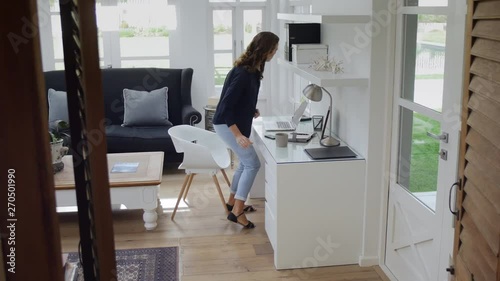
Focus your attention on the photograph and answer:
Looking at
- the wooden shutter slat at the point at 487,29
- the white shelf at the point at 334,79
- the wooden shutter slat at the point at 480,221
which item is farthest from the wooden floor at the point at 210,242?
the wooden shutter slat at the point at 487,29

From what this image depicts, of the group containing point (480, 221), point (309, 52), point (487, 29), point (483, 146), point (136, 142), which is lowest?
A: point (136, 142)

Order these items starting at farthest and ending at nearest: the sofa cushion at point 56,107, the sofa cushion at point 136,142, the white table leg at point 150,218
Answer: the sofa cushion at point 136,142 < the sofa cushion at point 56,107 < the white table leg at point 150,218

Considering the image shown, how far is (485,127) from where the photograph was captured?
1593mm

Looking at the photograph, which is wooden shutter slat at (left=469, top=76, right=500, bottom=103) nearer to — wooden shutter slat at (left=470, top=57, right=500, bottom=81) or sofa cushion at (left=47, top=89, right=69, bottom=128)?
wooden shutter slat at (left=470, top=57, right=500, bottom=81)

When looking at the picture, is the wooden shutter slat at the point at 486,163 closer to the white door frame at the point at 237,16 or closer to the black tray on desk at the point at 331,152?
the black tray on desk at the point at 331,152

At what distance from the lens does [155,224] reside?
433cm

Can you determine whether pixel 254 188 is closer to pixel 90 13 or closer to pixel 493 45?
pixel 493 45

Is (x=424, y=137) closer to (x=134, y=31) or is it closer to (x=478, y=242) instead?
(x=478, y=242)

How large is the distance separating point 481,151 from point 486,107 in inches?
5.3

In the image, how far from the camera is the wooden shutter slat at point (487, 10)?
153 cm

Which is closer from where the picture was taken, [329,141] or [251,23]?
[329,141]

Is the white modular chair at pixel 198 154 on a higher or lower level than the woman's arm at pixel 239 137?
lower

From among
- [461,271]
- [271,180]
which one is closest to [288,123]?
[271,180]

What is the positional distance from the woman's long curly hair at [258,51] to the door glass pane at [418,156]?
1.14 meters
